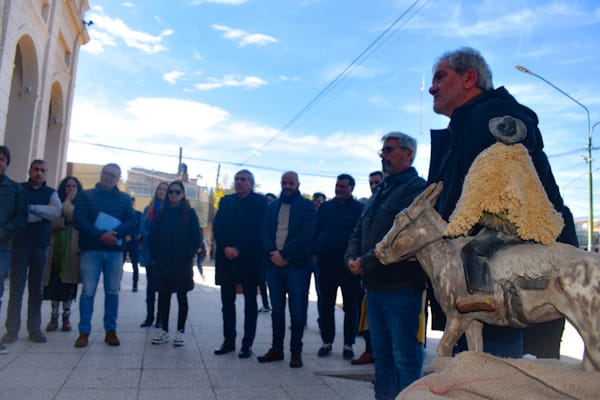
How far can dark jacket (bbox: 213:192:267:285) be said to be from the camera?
5.41m

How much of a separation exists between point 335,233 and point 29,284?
354 centimetres

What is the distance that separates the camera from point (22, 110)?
37.9ft

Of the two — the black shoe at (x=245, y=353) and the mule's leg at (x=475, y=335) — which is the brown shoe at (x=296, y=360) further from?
the mule's leg at (x=475, y=335)

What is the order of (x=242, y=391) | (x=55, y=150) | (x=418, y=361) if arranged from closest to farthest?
(x=418, y=361) → (x=242, y=391) → (x=55, y=150)

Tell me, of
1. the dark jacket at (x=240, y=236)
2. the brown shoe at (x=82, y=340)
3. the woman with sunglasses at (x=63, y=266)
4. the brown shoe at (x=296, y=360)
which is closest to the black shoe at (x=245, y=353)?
the brown shoe at (x=296, y=360)

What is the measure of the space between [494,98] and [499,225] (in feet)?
1.82

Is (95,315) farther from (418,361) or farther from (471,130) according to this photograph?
(471,130)

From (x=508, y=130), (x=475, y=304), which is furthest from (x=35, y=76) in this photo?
(x=475, y=304)

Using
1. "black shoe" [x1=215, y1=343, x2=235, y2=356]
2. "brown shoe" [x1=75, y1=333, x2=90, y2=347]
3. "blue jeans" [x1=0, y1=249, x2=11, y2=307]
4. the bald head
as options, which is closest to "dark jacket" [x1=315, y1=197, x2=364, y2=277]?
the bald head

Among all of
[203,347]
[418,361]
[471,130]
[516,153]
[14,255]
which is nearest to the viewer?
[516,153]

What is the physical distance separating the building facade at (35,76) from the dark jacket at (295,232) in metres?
6.76

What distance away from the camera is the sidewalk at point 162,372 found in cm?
390

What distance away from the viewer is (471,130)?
5.81 feet

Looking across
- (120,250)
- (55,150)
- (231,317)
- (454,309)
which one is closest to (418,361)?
(454,309)
